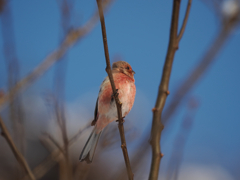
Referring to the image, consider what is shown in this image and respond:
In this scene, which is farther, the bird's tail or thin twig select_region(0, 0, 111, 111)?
the bird's tail

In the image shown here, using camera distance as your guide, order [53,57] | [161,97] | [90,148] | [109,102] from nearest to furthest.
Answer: [161,97] → [53,57] → [90,148] → [109,102]

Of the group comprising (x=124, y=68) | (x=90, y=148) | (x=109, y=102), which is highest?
(x=124, y=68)

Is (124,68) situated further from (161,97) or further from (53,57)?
(161,97)

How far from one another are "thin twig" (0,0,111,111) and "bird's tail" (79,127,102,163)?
104 cm

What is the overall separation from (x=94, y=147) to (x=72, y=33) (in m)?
1.45

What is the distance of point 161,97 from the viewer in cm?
141

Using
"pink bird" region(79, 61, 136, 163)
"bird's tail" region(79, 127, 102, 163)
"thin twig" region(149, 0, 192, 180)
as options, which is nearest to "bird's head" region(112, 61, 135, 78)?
"pink bird" region(79, 61, 136, 163)

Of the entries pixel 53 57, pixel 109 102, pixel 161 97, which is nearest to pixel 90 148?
pixel 109 102

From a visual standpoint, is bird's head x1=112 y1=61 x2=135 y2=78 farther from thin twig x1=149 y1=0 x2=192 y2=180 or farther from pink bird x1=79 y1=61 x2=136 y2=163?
thin twig x1=149 y1=0 x2=192 y2=180

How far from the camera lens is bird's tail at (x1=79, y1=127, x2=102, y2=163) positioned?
3.05m

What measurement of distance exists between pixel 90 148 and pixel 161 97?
2.15m

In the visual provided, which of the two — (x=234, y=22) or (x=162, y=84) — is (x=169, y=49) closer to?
(x=162, y=84)

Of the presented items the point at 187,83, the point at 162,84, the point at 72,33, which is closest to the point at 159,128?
the point at 162,84

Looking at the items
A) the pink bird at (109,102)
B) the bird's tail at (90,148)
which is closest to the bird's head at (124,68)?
the pink bird at (109,102)
